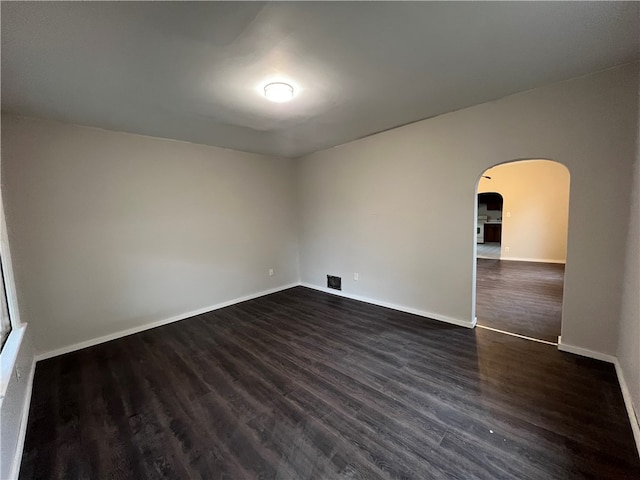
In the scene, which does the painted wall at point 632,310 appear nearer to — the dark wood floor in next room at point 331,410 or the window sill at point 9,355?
the dark wood floor in next room at point 331,410

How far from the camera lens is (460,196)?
3.05 meters

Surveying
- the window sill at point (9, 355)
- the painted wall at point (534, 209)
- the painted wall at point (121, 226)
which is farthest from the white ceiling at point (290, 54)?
the painted wall at point (534, 209)

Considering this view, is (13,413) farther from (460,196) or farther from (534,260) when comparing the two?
(534,260)

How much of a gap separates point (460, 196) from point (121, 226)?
13.8ft

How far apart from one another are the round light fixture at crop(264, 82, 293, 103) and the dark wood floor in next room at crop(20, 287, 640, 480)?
2515 mm

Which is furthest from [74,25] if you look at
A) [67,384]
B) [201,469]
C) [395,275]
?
[395,275]

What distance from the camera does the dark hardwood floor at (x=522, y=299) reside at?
124 inches

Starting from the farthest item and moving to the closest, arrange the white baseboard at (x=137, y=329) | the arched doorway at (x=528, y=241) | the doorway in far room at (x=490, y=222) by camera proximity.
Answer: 1. the doorway in far room at (x=490, y=222)
2. the arched doorway at (x=528, y=241)
3. the white baseboard at (x=137, y=329)

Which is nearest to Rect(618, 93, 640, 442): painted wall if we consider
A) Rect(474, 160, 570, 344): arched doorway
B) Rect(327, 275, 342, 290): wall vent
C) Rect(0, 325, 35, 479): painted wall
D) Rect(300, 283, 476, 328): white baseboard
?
Rect(300, 283, 476, 328): white baseboard

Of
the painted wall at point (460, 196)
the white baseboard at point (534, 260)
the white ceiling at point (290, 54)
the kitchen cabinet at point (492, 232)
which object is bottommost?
the white baseboard at point (534, 260)

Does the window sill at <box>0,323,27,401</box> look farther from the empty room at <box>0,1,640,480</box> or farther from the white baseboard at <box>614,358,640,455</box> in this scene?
the white baseboard at <box>614,358,640,455</box>

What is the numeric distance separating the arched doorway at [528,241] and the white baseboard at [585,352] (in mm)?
1174

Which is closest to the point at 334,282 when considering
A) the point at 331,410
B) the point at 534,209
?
the point at 331,410

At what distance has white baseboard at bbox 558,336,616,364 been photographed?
7.62 ft
